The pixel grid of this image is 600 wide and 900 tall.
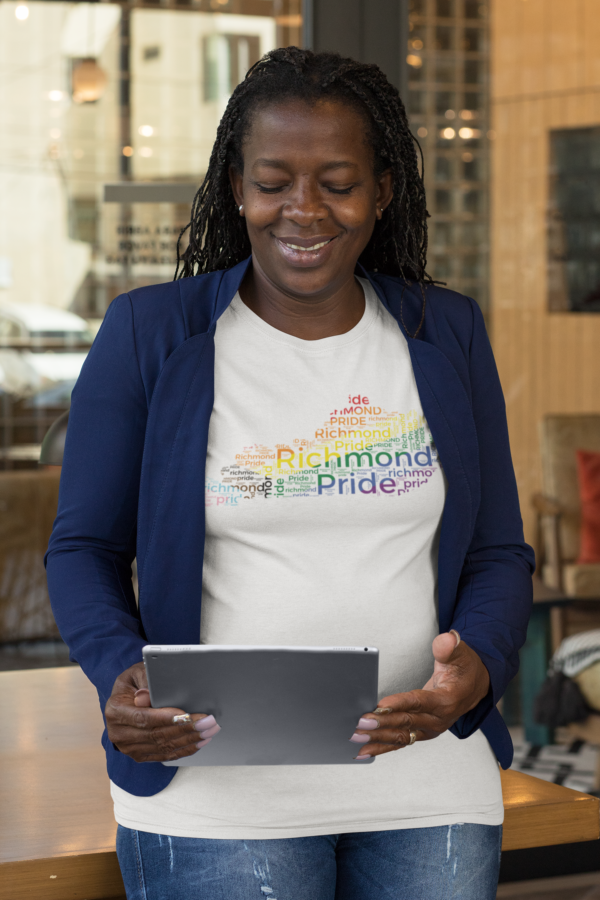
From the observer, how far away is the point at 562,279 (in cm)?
332

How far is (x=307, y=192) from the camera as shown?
1058mm

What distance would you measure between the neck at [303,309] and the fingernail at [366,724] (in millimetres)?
431

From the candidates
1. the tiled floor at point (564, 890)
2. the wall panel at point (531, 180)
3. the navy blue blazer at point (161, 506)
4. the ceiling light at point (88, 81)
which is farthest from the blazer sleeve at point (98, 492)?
the wall panel at point (531, 180)

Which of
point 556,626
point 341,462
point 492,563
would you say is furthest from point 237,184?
point 556,626

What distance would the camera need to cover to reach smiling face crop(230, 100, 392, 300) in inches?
41.6

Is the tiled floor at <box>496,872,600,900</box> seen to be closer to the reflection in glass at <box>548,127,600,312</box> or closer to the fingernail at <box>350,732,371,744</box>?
the fingernail at <box>350,732,371,744</box>

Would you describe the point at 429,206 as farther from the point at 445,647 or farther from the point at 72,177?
the point at 445,647

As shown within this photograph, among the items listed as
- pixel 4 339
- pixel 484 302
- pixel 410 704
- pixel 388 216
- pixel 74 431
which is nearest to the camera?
pixel 410 704

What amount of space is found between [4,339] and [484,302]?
154cm

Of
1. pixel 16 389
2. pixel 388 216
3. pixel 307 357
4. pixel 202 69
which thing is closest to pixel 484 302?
pixel 202 69

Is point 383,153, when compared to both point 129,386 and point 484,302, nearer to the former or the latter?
point 129,386

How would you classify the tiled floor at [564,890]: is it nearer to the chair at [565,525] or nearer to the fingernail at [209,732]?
the chair at [565,525]

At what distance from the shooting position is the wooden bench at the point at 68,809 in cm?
113

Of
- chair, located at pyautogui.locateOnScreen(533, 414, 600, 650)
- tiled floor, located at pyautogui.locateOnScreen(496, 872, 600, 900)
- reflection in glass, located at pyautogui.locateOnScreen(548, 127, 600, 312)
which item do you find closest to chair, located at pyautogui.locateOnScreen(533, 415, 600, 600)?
chair, located at pyautogui.locateOnScreen(533, 414, 600, 650)
